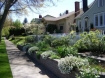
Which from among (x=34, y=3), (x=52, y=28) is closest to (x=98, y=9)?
(x=34, y=3)

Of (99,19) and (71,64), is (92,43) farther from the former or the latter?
(99,19)

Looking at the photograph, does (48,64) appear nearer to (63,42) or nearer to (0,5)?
(63,42)

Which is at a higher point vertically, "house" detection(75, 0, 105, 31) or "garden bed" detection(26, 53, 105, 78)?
"house" detection(75, 0, 105, 31)

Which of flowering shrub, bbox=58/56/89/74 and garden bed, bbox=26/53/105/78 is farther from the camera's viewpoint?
garden bed, bbox=26/53/105/78

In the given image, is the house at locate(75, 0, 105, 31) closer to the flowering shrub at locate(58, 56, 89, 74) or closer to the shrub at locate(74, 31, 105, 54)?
the shrub at locate(74, 31, 105, 54)

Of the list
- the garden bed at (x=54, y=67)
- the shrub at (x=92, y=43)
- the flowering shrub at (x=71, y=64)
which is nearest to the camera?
the flowering shrub at (x=71, y=64)

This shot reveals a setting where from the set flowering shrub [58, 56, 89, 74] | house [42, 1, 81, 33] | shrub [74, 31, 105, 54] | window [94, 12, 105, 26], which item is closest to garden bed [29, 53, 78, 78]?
flowering shrub [58, 56, 89, 74]

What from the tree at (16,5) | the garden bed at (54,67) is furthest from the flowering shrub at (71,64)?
the tree at (16,5)

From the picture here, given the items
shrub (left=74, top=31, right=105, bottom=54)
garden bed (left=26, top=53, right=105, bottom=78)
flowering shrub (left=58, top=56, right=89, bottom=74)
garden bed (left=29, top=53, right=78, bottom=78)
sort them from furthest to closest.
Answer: shrub (left=74, top=31, right=105, bottom=54) → garden bed (left=29, top=53, right=78, bottom=78) → garden bed (left=26, top=53, right=105, bottom=78) → flowering shrub (left=58, top=56, right=89, bottom=74)

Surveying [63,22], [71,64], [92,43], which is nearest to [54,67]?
[71,64]

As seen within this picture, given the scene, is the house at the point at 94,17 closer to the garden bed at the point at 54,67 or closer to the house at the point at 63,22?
the house at the point at 63,22

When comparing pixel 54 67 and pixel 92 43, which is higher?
pixel 92 43

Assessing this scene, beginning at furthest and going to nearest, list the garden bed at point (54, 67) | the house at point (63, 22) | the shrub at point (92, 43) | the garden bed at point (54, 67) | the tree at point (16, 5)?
the house at point (63, 22) → the tree at point (16, 5) → the shrub at point (92, 43) → the garden bed at point (54, 67) → the garden bed at point (54, 67)

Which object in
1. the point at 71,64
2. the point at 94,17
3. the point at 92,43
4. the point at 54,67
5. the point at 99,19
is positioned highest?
the point at 94,17
